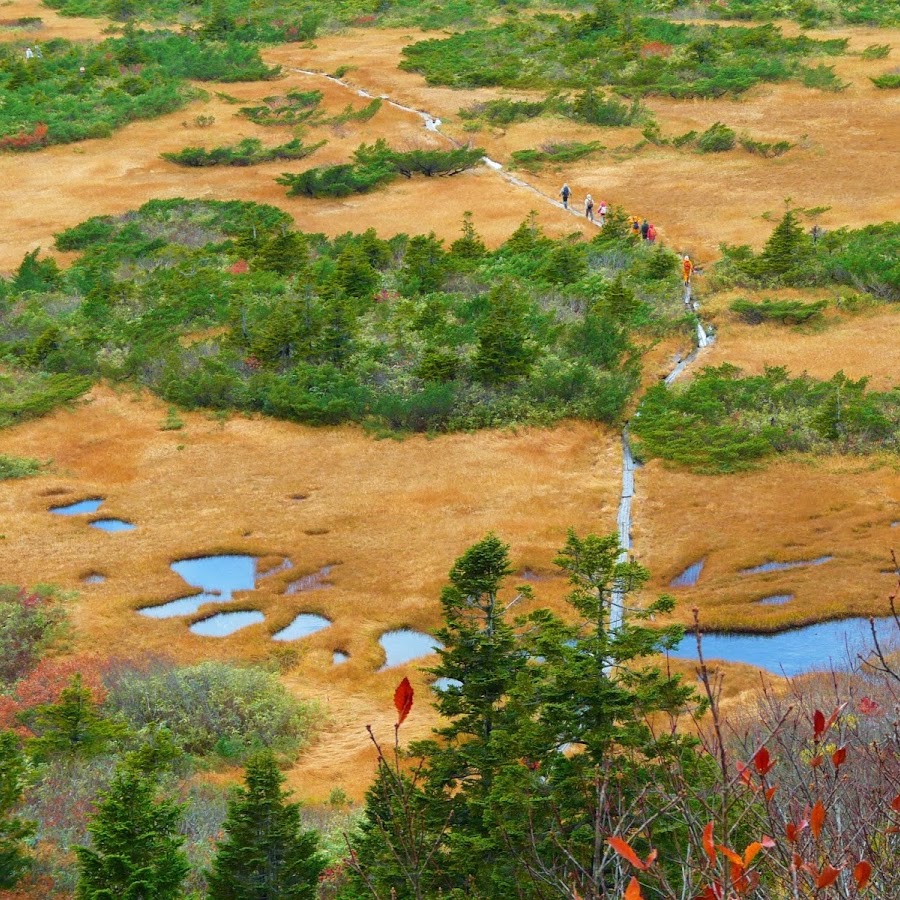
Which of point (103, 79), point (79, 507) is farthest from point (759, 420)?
point (103, 79)

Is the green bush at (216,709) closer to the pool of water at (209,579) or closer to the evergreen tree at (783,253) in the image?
the pool of water at (209,579)

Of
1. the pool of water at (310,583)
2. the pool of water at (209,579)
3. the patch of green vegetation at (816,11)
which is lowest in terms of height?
the pool of water at (209,579)

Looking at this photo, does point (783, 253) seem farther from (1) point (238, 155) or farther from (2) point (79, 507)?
(1) point (238, 155)

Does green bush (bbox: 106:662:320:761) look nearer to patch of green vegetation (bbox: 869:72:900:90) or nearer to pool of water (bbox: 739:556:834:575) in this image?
pool of water (bbox: 739:556:834:575)

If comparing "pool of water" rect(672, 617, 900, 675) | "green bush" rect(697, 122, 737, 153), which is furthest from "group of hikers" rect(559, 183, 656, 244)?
"pool of water" rect(672, 617, 900, 675)

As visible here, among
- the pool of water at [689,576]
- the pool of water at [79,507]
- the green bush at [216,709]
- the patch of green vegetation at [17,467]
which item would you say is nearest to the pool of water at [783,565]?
the pool of water at [689,576]

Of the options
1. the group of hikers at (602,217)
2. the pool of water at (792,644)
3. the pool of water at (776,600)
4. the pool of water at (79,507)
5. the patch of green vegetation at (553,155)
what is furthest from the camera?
the patch of green vegetation at (553,155)
